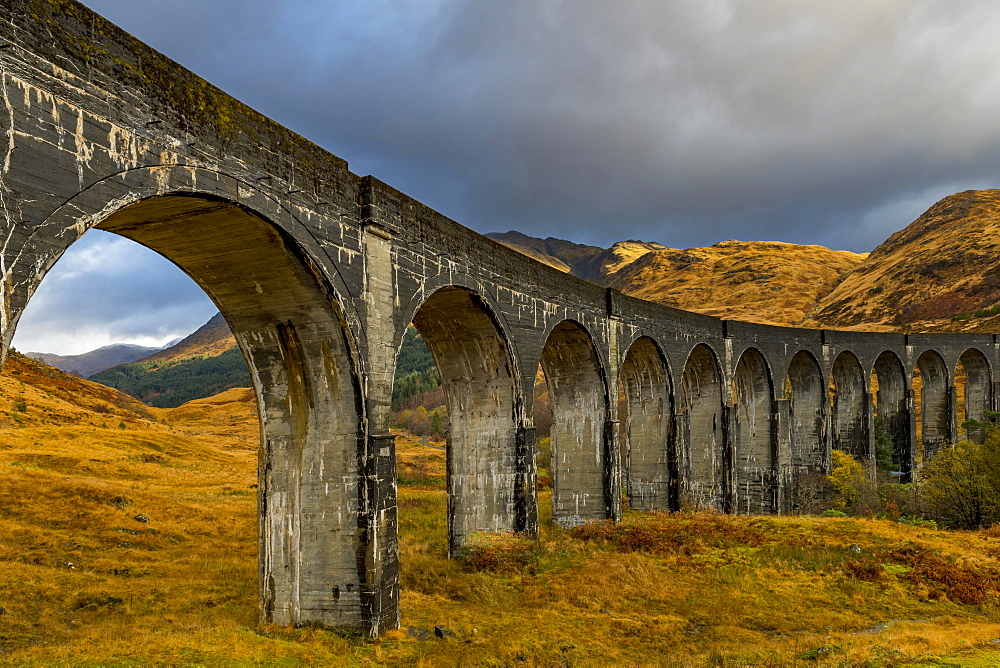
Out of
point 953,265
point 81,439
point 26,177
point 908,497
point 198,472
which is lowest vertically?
point 908,497

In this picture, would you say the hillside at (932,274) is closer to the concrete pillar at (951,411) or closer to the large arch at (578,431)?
the concrete pillar at (951,411)

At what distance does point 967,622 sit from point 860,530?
6072 mm

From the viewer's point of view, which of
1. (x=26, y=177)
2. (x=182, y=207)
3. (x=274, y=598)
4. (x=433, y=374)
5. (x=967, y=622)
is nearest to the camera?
(x=26, y=177)

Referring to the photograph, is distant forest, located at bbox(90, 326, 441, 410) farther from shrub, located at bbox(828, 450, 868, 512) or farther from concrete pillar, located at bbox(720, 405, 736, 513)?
concrete pillar, located at bbox(720, 405, 736, 513)

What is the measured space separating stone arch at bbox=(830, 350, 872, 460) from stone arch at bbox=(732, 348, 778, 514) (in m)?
7.51

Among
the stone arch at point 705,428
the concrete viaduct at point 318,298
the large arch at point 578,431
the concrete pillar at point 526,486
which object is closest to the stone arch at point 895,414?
the stone arch at point 705,428

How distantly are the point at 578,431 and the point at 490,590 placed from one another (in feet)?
24.2

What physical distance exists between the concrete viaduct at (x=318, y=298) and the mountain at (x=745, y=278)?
71760 mm

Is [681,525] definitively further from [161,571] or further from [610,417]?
[161,571]

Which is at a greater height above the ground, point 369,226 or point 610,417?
point 369,226

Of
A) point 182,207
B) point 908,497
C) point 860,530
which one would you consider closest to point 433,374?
point 908,497

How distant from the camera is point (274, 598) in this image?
33.2ft

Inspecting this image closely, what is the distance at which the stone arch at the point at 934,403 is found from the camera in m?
36.5

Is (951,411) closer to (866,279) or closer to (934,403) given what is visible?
(934,403)
